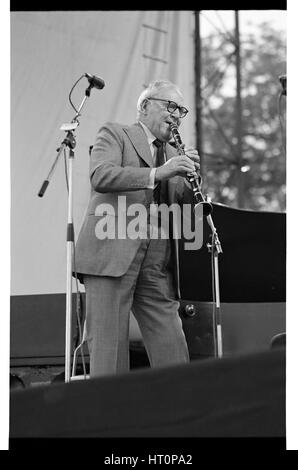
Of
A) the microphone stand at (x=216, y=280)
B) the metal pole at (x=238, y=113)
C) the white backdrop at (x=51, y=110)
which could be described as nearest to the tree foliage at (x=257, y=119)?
the metal pole at (x=238, y=113)

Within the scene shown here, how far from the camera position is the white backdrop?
15.7 feet

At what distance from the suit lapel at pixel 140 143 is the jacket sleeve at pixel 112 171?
0.06 metres

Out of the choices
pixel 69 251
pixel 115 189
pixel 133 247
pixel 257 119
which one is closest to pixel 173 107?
pixel 115 189

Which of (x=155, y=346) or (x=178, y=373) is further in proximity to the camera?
(x=155, y=346)

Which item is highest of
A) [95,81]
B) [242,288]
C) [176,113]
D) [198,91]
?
[198,91]

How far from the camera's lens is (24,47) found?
4.77 meters

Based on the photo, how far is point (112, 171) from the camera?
11.3 feet

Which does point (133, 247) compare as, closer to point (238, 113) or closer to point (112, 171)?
point (112, 171)

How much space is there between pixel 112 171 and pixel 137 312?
2.08ft

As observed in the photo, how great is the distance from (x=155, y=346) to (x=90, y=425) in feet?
5.89
